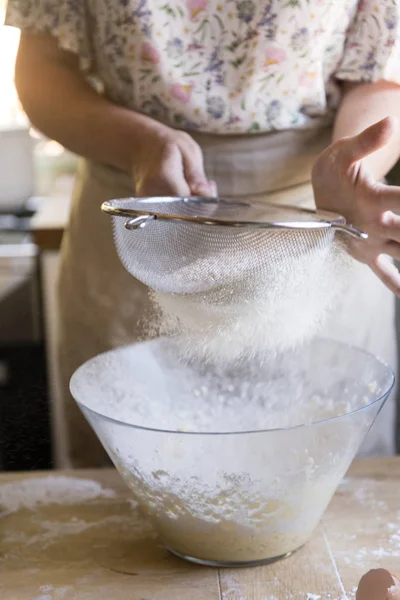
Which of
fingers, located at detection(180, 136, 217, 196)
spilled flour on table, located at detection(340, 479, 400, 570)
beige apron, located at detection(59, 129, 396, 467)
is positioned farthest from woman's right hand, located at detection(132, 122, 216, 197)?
spilled flour on table, located at detection(340, 479, 400, 570)

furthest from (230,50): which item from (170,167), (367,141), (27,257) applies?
(27,257)

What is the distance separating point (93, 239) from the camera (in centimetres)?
95

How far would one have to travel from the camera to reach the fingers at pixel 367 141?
569 millimetres

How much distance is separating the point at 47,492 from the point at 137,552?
0.13 metres

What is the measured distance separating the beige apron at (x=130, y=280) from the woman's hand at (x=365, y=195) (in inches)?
6.5

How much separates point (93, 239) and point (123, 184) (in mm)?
98

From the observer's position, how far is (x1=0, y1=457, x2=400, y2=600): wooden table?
559 millimetres

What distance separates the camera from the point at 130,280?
92 cm

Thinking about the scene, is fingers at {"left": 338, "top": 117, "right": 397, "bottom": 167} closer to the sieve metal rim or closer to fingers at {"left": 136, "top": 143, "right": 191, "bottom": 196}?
the sieve metal rim

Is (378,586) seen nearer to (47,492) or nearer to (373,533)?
(373,533)

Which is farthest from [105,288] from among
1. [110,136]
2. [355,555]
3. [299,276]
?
[355,555]

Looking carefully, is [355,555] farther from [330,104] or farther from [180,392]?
[330,104]

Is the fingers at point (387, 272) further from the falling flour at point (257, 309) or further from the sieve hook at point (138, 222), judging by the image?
the sieve hook at point (138, 222)

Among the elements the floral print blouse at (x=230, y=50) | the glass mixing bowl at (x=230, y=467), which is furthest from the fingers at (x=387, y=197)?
the floral print blouse at (x=230, y=50)
